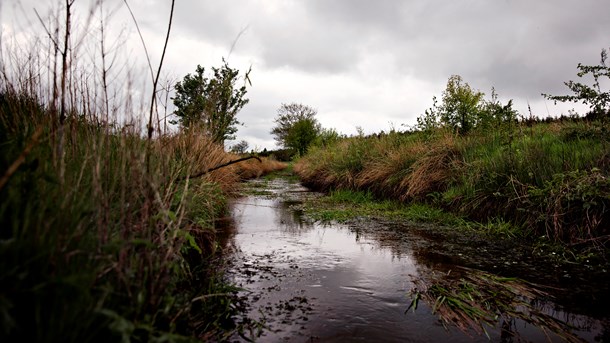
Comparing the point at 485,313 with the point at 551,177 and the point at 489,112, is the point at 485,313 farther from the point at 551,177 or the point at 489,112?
the point at 489,112

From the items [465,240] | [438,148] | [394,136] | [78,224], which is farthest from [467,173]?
[78,224]

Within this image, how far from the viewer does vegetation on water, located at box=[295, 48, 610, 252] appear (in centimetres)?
352

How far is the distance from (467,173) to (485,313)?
3.91m

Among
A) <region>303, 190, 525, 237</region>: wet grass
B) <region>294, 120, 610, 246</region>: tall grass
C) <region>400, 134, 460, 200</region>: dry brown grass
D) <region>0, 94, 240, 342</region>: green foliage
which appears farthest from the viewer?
<region>400, 134, 460, 200</region>: dry brown grass

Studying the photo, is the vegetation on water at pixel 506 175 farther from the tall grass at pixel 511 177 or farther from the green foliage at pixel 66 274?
the green foliage at pixel 66 274

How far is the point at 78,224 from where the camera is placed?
4.35ft

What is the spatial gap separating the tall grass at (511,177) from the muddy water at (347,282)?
933 millimetres

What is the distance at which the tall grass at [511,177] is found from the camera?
11.5 ft

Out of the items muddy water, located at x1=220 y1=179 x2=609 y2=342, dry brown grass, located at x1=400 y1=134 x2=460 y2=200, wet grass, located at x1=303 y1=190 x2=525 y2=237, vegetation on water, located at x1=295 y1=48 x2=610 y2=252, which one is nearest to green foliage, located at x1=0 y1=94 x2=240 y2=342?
muddy water, located at x1=220 y1=179 x2=609 y2=342

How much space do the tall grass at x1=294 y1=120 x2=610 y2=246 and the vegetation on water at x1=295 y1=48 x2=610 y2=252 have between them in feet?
0.04

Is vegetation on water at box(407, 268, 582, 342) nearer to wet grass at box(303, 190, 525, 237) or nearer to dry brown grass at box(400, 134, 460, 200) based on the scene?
wet grass at box(303, 190, 525, 237)

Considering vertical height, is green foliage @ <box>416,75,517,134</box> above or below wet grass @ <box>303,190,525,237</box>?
above

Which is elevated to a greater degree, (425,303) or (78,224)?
(78,224)

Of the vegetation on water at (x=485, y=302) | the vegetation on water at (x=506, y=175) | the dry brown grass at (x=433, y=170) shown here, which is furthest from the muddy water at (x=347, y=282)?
the dry brown grass at (x=433, y=170)
